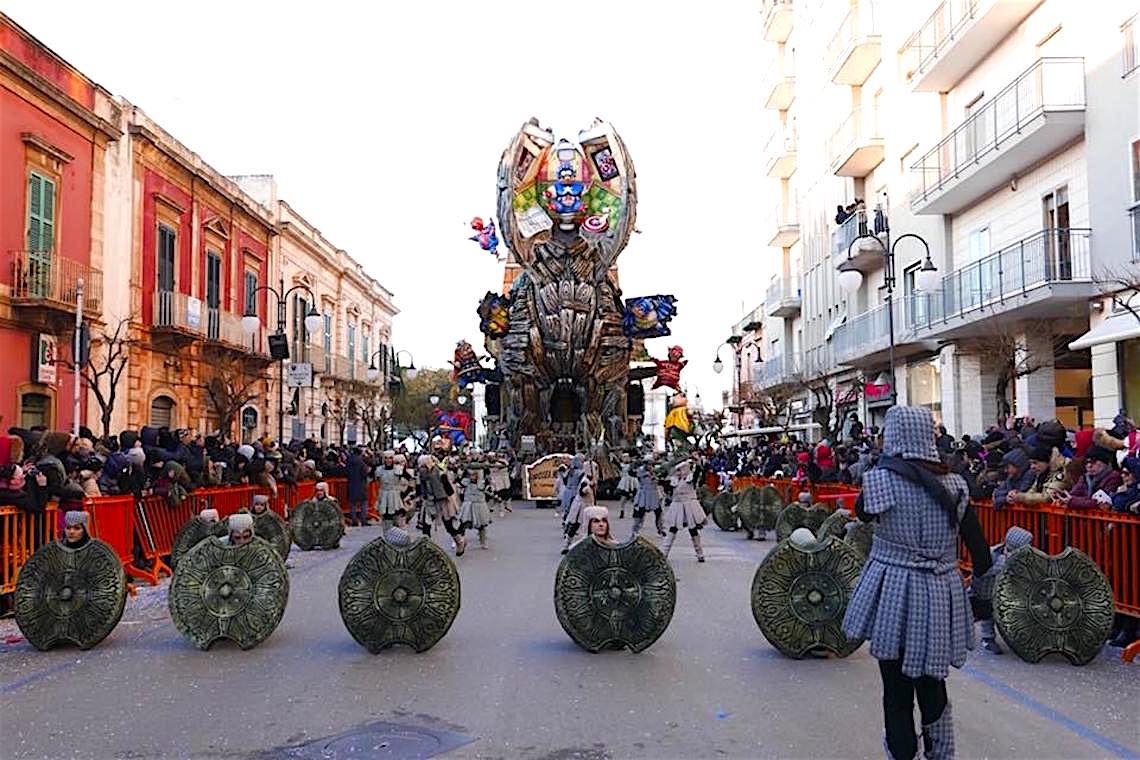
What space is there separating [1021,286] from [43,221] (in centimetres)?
1979

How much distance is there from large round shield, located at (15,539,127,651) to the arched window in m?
20.2

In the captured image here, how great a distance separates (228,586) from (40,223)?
16611 mm

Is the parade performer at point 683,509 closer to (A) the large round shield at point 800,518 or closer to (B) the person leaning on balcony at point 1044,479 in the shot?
(A) the large round shield at point 800,518

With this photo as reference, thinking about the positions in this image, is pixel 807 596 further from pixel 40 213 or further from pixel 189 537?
pixel 40 213

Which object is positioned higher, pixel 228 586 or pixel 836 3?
pixel 836 3

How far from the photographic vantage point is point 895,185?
96.6 feet

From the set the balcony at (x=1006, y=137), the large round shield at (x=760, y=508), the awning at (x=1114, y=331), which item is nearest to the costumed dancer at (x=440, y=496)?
the large round shield at (x=760, y=508)

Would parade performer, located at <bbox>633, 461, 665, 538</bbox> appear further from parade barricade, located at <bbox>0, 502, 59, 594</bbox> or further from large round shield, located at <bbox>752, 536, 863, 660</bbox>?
parade barricade, located at <bbox>0, 502, 59, 594</bbox>

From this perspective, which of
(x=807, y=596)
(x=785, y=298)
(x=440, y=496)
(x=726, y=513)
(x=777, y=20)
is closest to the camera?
(x=807, y=596)

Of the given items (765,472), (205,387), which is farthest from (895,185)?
(205,387)

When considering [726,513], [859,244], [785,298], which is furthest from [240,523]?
[785,298]

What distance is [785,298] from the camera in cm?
4347

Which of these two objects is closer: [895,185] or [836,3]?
[895,185]

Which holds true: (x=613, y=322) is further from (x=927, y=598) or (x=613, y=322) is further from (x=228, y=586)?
(x=927, y=598)
